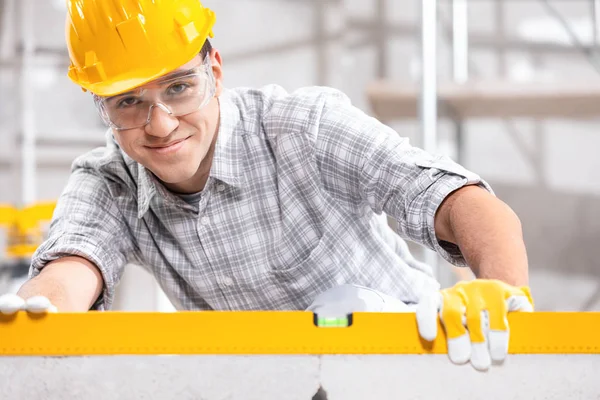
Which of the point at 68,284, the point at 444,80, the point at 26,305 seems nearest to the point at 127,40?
the point at 68,284

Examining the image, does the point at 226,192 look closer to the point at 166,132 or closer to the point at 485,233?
the point at 166,132

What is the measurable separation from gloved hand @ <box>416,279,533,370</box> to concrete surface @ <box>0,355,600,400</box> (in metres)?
0.02

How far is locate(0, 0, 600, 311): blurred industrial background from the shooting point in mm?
4094

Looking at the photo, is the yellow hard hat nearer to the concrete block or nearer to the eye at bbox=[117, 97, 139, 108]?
the eye at bbox=[117, 97, 139, 108]

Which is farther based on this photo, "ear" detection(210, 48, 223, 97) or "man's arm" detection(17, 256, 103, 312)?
"ear" detection(210, 48, 223, 97)

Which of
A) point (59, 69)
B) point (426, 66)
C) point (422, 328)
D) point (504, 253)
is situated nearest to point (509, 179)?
point (426, 66)

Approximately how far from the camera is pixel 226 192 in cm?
146

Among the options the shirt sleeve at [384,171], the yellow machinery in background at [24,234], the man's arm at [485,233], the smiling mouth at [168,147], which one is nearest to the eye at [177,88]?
the smiling mouth at [168,147]

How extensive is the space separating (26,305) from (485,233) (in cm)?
71

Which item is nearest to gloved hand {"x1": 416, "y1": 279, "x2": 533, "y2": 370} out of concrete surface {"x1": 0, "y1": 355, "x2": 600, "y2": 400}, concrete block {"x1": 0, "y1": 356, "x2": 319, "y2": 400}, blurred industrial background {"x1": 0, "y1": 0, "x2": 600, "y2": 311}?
concrete surface {"x1": 0, "y1": 355, "x2": 600, "y2": 400}

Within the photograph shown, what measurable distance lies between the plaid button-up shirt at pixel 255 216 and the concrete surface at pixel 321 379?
48 cm

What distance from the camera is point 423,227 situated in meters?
1.21

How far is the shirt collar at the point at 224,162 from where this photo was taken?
1.42m

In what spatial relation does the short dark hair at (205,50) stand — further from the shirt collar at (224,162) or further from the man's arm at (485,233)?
the man's arm at (485,233)
